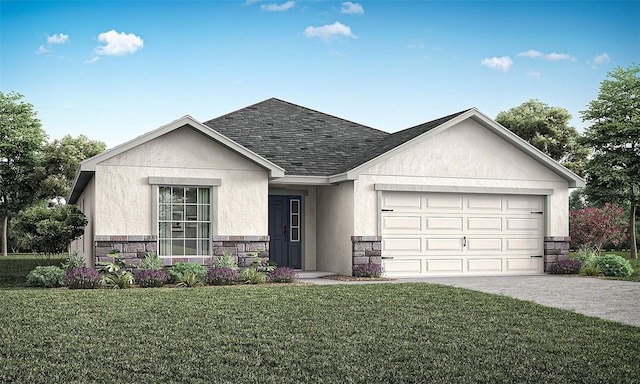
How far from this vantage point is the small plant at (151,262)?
16.1 metres

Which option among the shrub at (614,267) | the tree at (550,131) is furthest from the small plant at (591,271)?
the tree at (550,131)

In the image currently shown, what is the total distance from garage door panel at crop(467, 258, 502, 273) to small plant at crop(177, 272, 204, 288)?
26.4 ft

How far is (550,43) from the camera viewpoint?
2834cm

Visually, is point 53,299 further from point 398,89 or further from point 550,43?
point 550,43

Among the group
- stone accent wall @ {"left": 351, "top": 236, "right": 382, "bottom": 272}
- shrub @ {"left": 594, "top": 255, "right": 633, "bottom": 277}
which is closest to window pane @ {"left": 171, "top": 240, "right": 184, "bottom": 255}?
stone accent wall @ {"left": 351, "top": 236, "right": 382, "bottom": 272}

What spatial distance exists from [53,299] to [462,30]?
18.4m

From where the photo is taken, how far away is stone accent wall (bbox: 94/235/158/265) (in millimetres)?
16125

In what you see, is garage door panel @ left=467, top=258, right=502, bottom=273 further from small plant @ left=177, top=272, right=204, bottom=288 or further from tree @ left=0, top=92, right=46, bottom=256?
tree @ left=0, top=92, right=46, bottom=256

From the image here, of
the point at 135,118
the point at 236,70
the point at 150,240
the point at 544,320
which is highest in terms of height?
the point at 236,70

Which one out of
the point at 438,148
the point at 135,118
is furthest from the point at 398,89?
the point at 135,118

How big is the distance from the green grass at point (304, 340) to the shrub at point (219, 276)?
248 cm

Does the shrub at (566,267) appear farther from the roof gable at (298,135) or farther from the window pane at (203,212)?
the window pane at (203,212)

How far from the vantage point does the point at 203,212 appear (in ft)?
56.3

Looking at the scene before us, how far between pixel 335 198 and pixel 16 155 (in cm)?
2456
